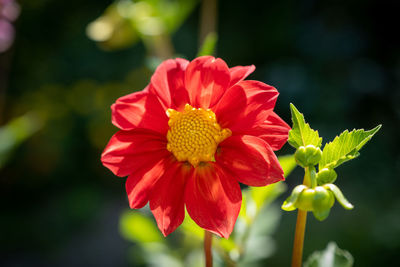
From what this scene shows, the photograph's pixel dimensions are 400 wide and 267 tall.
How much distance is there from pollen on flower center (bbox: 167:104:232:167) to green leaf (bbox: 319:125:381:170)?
5.2 inches

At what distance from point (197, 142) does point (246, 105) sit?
89mm

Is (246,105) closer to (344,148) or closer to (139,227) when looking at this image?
(344,148)

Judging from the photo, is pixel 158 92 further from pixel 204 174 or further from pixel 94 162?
pixel 94 162

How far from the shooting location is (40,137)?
2865mm

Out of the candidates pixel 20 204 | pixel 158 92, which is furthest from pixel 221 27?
pixel 158 92

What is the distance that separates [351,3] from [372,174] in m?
1.36

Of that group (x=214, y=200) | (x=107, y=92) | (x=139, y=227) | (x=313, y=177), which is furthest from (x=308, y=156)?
Result: (x=107, y=92)

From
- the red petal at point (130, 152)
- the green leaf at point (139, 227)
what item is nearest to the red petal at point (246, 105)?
the red petal at point (130, 152)

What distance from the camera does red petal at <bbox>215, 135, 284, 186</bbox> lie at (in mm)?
490

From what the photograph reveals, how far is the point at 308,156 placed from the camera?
46 cm

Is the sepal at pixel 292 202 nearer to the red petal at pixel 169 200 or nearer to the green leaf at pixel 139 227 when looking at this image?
the red petal at pixel 169 200

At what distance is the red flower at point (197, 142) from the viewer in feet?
1.66

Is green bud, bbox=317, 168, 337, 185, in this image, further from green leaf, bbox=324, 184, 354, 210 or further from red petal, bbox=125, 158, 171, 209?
red petal, bbox=125, 158, 171, 209

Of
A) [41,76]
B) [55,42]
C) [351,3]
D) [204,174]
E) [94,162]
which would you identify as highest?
[204,174]
